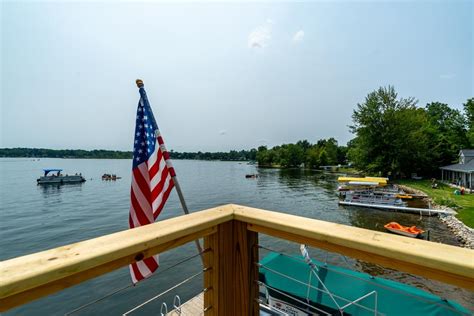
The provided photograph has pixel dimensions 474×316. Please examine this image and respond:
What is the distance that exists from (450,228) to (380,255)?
16984mm

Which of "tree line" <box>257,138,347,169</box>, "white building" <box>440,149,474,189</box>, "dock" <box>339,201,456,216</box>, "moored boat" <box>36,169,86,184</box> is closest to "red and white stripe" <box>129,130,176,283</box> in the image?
"dock" <box>339,201,456,216</box>

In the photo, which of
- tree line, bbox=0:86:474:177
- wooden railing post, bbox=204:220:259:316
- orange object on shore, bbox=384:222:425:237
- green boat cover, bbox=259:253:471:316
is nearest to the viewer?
wooden railing post, bbox=204:220:259:316

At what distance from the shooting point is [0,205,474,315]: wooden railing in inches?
29.0

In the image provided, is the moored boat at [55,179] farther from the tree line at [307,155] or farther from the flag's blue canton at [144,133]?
the tree line at [307,155]

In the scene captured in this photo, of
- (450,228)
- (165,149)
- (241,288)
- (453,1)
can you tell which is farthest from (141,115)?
(450,228)

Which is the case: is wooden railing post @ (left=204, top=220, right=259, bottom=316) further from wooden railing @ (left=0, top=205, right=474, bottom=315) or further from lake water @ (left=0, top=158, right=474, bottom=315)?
lake water @ (left=0, top=158, right=474, bottom=315)

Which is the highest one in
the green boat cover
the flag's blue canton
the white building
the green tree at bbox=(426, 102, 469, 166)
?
the green tree at bbox=(426, 102, 469, 166)

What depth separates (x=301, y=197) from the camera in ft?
86.7

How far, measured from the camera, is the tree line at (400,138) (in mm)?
33688

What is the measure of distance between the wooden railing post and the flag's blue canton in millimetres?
1641

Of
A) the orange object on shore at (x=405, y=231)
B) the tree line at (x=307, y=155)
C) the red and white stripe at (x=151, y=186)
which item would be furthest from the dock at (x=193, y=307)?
the tree line at (x=307, y=155)

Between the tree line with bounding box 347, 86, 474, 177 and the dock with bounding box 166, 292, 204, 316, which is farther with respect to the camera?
the tree line with bounding box 347, 86, 474, 177

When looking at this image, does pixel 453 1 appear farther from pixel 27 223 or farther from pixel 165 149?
pixel 27 223

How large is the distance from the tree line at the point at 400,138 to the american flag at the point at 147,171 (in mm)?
38488
